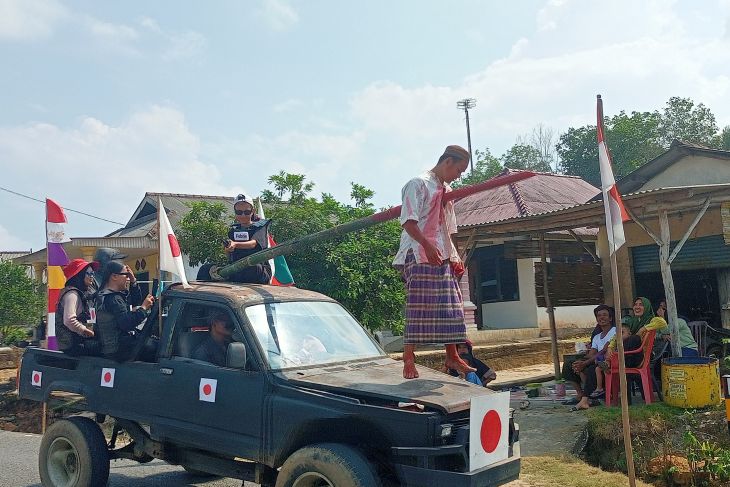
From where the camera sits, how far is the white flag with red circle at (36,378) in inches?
229

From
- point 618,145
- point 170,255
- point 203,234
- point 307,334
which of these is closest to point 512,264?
point 203,234

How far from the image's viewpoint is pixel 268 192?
1327cm

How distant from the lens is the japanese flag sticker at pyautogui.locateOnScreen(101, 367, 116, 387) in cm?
534

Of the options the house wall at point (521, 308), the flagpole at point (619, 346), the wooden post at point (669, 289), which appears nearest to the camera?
the flagpole at point (619, 346)

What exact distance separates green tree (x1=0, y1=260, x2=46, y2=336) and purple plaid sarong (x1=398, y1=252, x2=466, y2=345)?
55.8 ft

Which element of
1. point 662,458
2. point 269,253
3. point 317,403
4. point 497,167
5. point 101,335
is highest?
point 497,167

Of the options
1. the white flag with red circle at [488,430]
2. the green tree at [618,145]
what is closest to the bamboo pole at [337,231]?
the white flag with red circle at [488,430]

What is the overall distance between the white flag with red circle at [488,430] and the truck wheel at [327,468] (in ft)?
2.00

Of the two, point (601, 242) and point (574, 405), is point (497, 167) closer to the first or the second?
point (601, 242)

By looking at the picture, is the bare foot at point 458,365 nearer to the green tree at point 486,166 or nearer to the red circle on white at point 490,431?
the red circle on white at point 490,431

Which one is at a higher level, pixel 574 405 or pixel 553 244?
pixel 553 244

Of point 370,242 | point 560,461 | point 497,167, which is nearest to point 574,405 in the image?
point 560,461

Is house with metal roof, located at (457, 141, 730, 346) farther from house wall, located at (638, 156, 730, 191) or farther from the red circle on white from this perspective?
the red circle on white

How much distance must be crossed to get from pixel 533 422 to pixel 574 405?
1.20 meters
